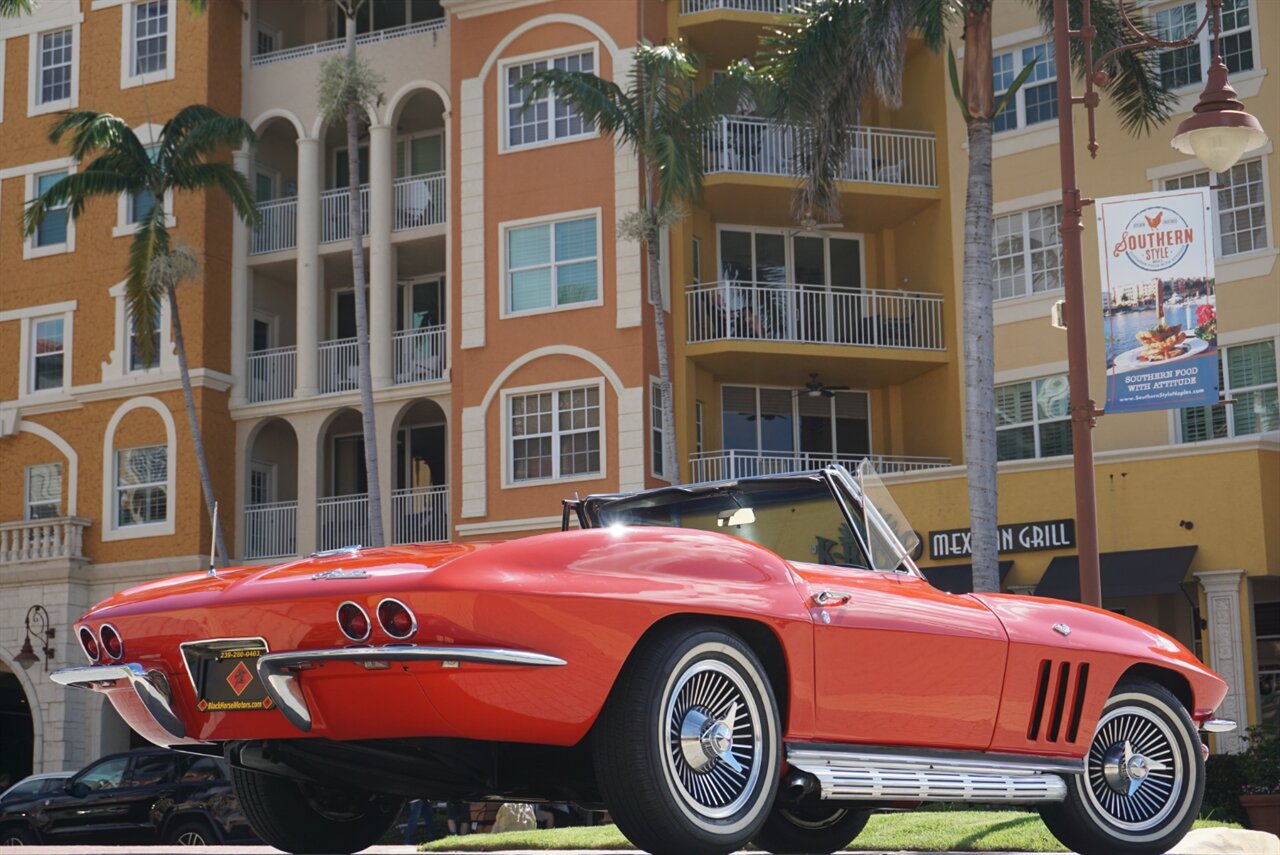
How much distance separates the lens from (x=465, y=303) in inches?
1348

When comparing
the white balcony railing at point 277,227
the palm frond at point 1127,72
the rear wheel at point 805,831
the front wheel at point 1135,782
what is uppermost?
the white balcony railing at point 277,227

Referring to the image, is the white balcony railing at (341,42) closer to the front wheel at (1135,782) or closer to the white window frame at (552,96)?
the white window frame at (552,96)

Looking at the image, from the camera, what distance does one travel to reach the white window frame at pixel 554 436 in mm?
32656

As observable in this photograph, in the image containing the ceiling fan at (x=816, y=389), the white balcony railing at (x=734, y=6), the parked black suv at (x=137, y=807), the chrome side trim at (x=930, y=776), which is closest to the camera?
the chrome side trim at (x=930, y=776)

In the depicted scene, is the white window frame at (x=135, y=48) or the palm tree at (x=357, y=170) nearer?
the palm tree at (x=357, y=170)

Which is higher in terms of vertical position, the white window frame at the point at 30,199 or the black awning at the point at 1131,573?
the white window frame at the point at 30,199

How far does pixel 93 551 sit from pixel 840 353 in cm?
1542

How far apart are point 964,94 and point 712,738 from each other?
18.6m

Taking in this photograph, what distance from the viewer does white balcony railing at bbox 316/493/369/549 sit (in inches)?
1412

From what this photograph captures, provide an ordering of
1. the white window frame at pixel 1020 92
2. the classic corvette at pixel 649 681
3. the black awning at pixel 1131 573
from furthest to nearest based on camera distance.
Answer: the white window frame at pixel 1020 92, the black awning at pixel 1131 573, the classic corvette at pixel 649 681

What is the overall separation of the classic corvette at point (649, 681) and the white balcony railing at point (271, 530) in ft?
95.0

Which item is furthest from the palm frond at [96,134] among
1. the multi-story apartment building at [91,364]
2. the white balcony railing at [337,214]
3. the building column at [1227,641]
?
the building column at [1227,641]

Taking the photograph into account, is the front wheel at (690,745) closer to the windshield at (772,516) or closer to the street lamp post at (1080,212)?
the windshield at (772,516)

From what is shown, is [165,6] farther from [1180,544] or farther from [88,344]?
[1180,544]
